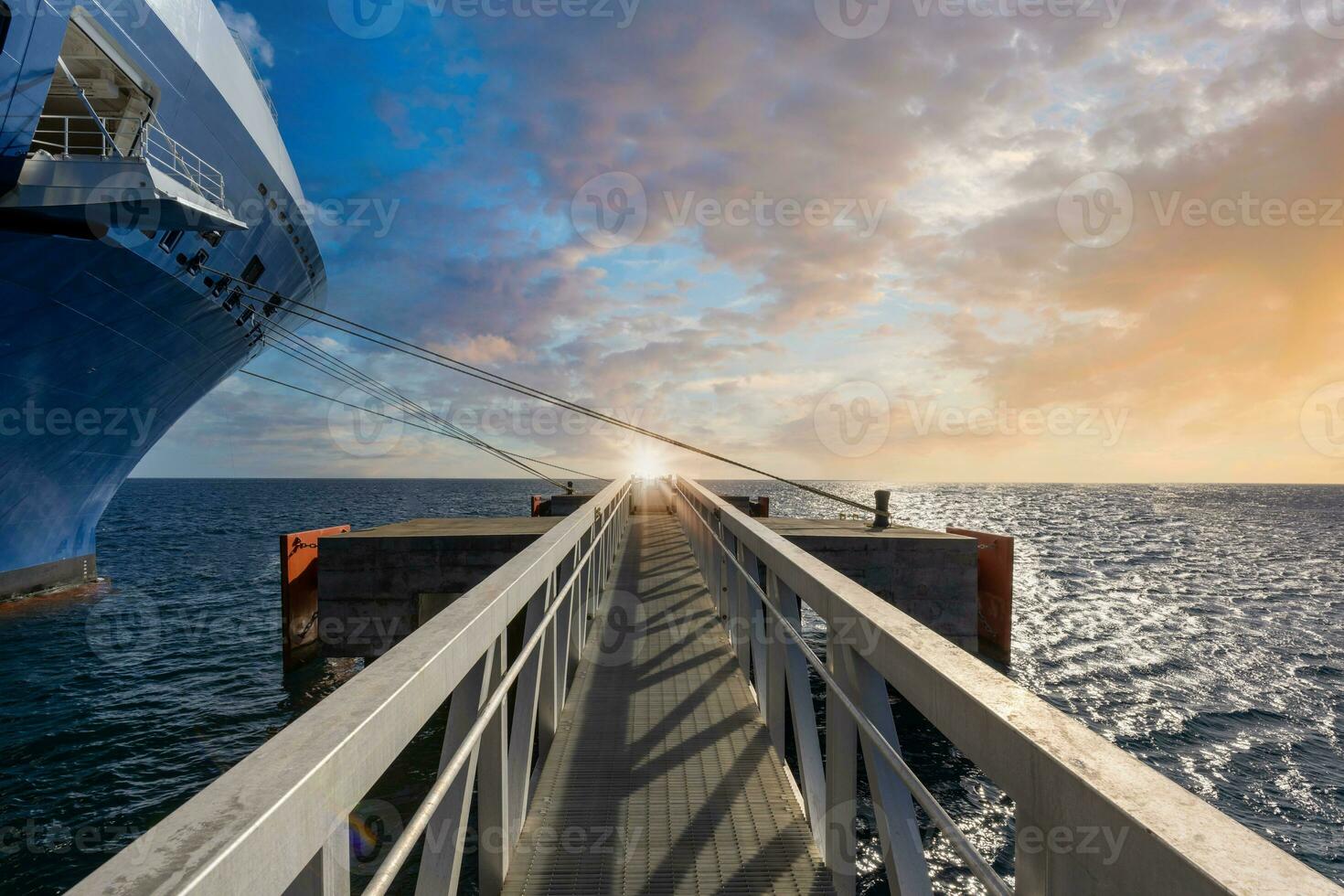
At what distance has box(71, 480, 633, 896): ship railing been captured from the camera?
3.21 ft

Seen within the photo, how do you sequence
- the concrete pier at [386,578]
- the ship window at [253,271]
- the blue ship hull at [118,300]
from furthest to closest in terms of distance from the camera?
the ship window at [253,271], the blue ship hull at [118,300], the concrete pier at [386,578]

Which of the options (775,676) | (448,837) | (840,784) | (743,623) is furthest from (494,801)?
(743,623)

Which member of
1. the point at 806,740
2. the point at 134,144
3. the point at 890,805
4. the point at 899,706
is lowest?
the point at 899,706

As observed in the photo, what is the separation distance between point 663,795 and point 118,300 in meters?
15.7

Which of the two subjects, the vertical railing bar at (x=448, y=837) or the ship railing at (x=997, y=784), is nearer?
the ship railing at (x=997, y=784)

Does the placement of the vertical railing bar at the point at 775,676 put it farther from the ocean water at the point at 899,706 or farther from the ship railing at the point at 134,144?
the ship railing at the point at 134,144

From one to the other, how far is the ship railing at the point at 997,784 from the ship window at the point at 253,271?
60.0ft

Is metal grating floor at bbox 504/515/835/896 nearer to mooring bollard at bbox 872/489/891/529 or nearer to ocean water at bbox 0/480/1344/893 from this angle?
ocean water at bbox 0/480/1344/893

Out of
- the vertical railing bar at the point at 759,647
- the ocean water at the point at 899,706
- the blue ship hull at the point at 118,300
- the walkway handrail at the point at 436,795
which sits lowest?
the ocean water at the point at 899,706

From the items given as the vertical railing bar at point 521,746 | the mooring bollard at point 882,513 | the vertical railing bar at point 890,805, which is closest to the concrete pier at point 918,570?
the mooring bollard at point 882,513

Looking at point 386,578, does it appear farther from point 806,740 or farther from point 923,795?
point 923,795

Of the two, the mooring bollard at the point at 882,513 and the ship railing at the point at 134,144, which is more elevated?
the ship railing at the point at 134,144

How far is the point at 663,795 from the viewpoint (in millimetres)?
3432

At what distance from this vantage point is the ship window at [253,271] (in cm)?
1711
